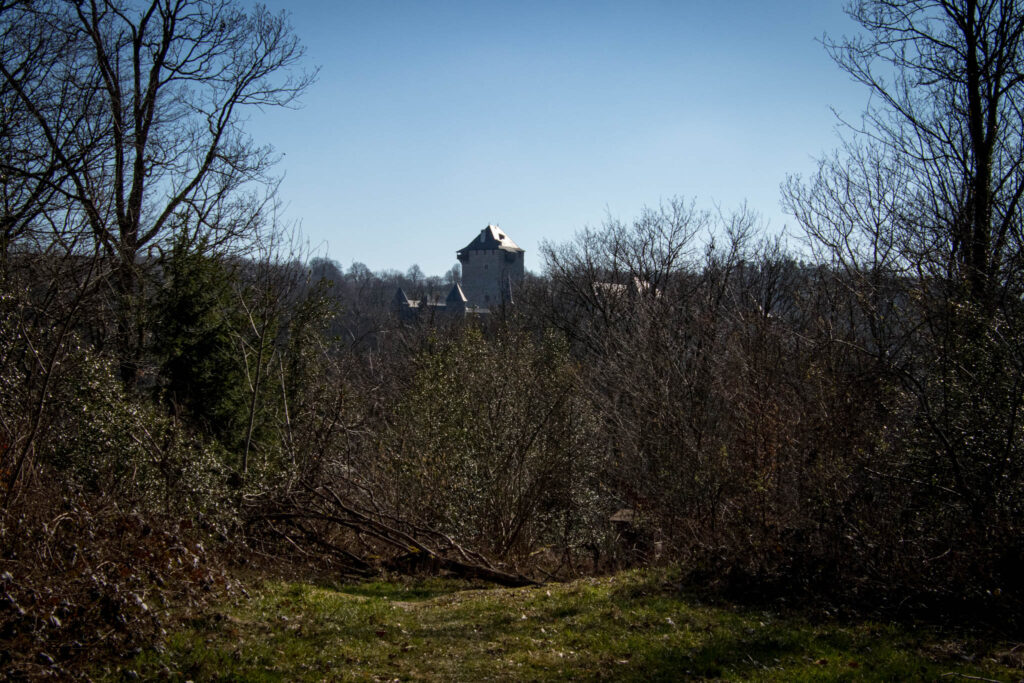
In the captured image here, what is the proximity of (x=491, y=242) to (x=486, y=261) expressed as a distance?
2.18 meters

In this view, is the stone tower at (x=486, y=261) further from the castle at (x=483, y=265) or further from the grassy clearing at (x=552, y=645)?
the grassy clearing at (x=552, y=645)

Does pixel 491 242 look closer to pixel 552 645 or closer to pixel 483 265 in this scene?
pixel 483 265

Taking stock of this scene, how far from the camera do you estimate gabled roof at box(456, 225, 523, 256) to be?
84.7 m

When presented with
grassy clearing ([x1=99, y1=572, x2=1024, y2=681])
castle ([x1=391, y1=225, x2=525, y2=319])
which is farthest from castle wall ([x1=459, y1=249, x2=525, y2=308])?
grassy clearing ([x1=99, y1=572, x2=1024, y2=681])

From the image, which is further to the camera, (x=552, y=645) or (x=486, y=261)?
(x=486, y=261)

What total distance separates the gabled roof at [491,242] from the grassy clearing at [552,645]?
77.0 meters

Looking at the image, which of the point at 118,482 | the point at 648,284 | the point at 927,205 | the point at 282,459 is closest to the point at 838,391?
the point at 927,205

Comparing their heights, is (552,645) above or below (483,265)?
below

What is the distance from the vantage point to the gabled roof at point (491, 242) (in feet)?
278

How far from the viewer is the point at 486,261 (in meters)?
85.4

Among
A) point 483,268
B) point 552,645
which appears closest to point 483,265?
point 483,268

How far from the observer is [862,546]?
325 inches

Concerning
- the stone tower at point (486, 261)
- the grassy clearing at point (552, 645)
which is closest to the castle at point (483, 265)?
the stone tower at point (486, 261)

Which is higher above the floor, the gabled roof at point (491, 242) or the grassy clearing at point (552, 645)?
the gabled roof at point (491, 242)
